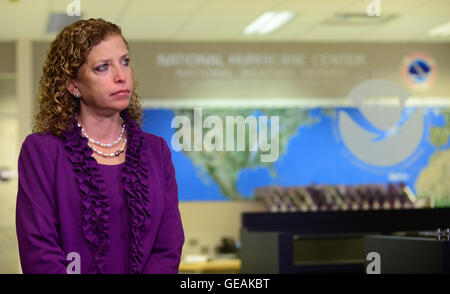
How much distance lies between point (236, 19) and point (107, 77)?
546 cm

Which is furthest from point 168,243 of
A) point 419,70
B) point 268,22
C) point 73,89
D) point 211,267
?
point 419,70

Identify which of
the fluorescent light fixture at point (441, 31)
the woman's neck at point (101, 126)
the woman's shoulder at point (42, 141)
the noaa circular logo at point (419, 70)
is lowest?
the woman's shoulder at point (42, 141)

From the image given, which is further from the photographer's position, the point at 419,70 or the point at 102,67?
the point at 419,70

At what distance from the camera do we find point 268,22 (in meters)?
7.15

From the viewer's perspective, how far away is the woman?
1.58 m

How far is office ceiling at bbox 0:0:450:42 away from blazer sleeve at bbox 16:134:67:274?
4.00 m

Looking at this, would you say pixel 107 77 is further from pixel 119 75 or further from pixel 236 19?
pixel 236 19

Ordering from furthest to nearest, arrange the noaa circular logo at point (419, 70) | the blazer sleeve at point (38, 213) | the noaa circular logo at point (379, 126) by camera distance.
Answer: the noaa circular logo at point (419, 70) → the noaa circular logo at point (379, 126) → the blazer sleeve at point (38, 213)

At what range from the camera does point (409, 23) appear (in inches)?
290

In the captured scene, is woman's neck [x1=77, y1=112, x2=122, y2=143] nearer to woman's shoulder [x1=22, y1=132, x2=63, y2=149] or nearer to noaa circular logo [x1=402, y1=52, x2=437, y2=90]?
woman's shoulder [x1=22, y1=132, x2=63, y2=149]

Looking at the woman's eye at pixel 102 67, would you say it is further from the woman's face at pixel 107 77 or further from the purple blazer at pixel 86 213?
the purple blazer at pixel 86 213

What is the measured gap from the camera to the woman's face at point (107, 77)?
5.35ft

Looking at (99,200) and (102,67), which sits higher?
(102,67)

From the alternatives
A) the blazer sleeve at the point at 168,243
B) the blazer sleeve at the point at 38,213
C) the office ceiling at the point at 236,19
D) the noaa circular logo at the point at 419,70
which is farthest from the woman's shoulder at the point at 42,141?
the noaa circular logo at the point at 419,70
